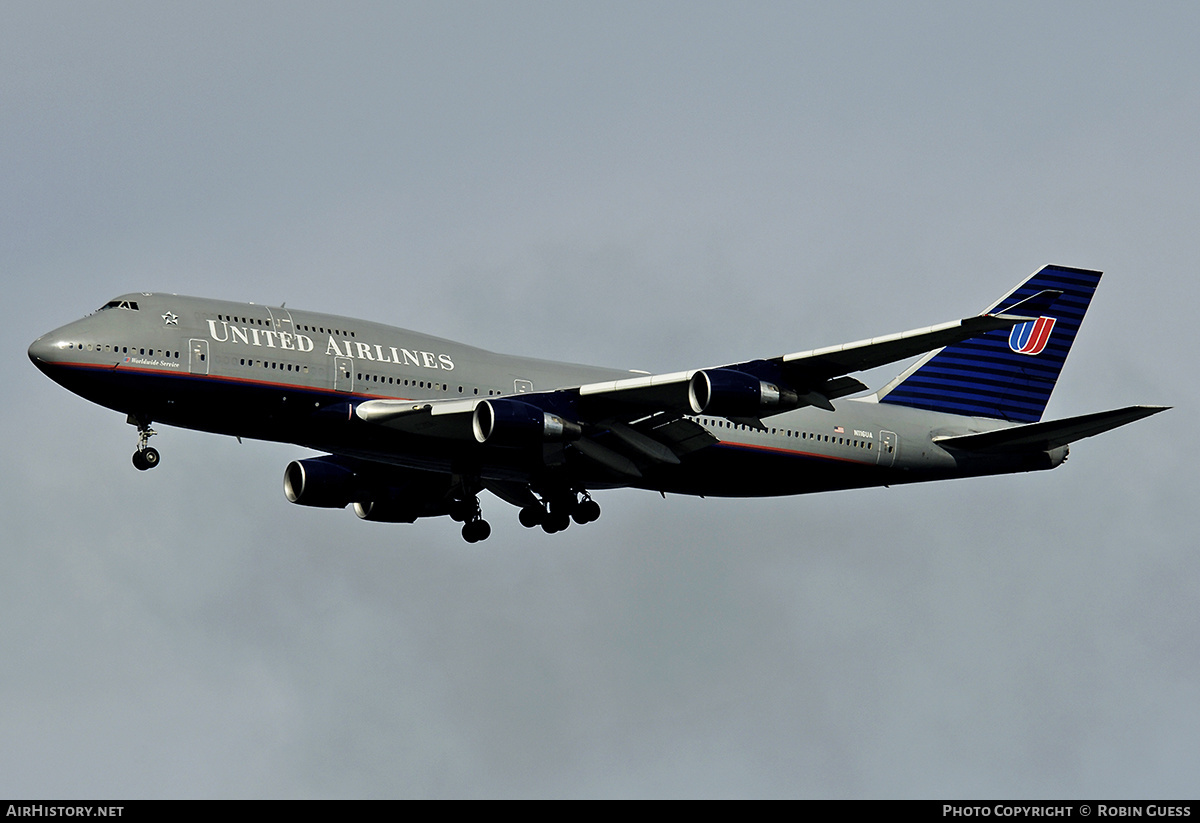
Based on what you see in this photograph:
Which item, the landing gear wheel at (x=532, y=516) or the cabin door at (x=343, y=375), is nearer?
the cabin door at (x=343, y=375)

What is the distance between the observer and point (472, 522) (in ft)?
176

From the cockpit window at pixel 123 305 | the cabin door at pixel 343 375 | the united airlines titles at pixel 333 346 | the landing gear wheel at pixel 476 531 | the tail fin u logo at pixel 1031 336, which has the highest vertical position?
the cockpit window at pixel 123 305

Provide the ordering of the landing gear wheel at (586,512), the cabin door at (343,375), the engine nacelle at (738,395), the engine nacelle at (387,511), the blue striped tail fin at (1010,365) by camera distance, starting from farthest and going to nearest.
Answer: the blue striped tail fin at (1010,365) < the engine nacelle at (387,511) < the landing gear wheel at (586,512) < the cabin door at (343,375) < the engine nacelle at (738,395)

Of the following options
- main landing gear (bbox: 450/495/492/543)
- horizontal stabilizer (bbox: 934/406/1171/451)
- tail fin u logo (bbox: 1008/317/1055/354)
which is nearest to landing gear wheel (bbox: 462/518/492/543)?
main landing gear (bbox: 450/495/492/543)

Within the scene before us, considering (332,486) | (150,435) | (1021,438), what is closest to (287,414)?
(150,435)

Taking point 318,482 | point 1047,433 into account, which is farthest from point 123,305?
point 1047,433

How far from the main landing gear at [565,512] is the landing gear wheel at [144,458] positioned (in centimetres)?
1195

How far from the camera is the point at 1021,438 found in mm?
51250

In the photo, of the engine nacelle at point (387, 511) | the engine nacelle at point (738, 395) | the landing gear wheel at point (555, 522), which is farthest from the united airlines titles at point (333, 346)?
the engine nacelle at point (738, 395)

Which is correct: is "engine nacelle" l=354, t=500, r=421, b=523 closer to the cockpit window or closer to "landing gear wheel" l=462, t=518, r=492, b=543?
"landing gear wheel" l=462, t=518, r=492, b=543

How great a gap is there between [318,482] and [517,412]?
10541mm

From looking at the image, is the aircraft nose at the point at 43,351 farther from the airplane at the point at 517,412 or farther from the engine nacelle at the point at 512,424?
the engine nacelle at the point at 512,424

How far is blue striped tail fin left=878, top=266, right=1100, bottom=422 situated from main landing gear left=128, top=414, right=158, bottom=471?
23470 millimetres

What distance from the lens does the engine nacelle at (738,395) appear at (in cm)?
4341
